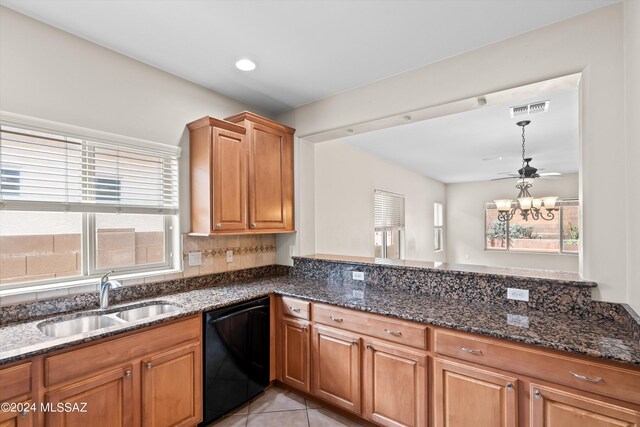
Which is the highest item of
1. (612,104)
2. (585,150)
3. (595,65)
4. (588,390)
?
(595,65)

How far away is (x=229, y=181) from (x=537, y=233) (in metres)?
7.81

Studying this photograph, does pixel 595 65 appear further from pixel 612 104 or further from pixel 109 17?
pixel 109 17

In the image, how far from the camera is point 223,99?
2.99 meters

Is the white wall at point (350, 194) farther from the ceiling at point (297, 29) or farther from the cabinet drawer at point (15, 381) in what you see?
the cabinet drawer at point (15, 381)

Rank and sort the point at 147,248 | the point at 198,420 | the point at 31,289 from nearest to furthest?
the point at 31,289 → the point at 198,420 → the point at 147,248

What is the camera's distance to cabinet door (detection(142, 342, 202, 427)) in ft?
6.09

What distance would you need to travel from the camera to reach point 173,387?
1971 mm

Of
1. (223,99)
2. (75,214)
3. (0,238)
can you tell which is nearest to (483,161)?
(223,99)

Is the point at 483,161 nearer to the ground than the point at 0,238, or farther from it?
farther from it

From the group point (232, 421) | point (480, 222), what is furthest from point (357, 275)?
point (480, 222)

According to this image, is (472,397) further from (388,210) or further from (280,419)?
(388,210)

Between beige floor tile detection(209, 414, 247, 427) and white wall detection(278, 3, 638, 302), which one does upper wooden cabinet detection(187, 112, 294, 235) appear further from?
white wall detection(278, 3, 638, 302)

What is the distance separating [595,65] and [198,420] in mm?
3277

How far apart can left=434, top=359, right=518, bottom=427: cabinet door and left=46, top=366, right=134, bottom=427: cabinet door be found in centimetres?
175
